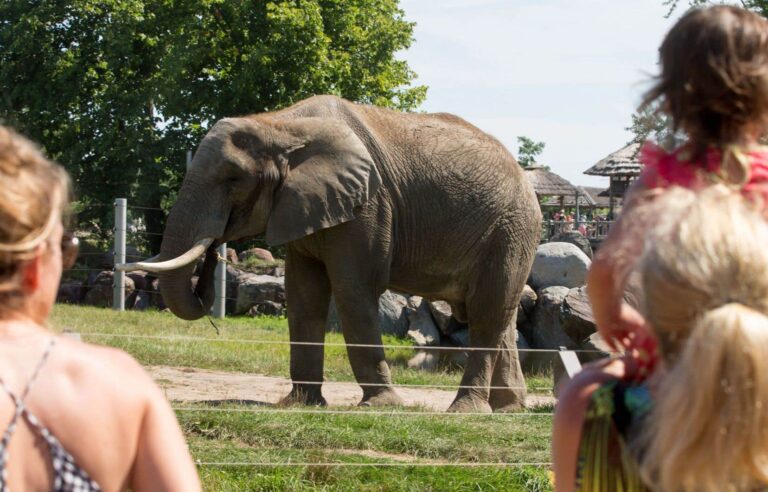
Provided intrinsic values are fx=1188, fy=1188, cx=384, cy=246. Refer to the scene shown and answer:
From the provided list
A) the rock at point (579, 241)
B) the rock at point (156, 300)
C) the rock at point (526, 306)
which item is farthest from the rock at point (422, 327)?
the rock at point (156, 300)

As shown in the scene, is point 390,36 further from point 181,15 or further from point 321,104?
point 321,104

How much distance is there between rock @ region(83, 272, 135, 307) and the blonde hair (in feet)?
59.2

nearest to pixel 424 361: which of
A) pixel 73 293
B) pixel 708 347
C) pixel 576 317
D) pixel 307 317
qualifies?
pixel 576 317

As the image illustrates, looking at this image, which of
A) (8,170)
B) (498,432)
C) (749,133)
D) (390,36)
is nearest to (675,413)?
(749,133)

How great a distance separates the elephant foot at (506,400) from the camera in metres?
11.0

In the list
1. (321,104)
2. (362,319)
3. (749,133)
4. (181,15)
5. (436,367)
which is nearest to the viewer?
(749,133)

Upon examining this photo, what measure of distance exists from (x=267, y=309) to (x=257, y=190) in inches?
363

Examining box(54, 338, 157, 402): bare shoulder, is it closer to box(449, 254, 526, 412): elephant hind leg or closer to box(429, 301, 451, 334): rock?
box(449, 254, 526, 412): elephant hind leg

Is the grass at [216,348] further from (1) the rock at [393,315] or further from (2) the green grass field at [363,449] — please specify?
(2) the green grass field at [363,449]

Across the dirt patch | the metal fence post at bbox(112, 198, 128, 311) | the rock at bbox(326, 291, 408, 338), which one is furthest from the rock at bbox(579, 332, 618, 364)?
the metal fence post at bbox(112, 198, 128, 311)

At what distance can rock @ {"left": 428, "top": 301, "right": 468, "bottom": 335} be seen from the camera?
51.4ft

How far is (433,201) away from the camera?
11.1 m

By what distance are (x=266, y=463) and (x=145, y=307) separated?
13047 millimetres

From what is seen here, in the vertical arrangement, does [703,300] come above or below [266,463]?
above
